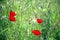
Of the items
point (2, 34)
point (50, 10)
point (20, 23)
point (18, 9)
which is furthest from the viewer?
point (50, 10)

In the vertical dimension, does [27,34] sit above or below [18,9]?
below

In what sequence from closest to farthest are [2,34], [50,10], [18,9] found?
[2,34]
[18,9]
[50,10]

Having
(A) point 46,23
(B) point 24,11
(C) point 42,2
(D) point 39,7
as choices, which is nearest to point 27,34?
(A) point 46,23

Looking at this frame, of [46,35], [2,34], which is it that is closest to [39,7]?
[46,35]

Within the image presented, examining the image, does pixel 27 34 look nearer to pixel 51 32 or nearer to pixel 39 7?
pixel 51 32

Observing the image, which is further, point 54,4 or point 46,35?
point 54,4

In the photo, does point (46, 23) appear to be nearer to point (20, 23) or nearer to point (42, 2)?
point (20, 23)
